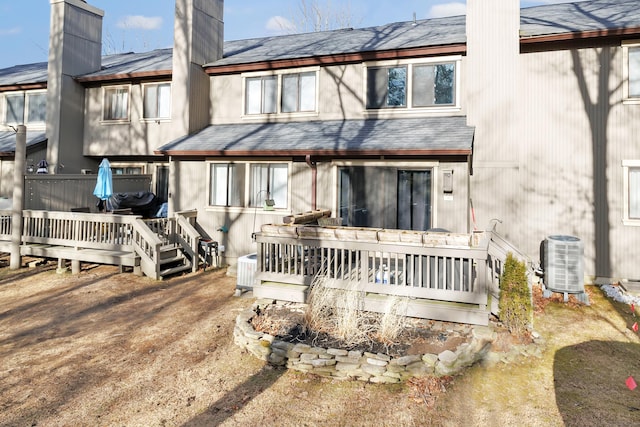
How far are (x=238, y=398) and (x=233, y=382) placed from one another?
0.42m

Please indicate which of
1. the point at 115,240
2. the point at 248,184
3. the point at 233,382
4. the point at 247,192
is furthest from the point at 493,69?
the point at 115,240

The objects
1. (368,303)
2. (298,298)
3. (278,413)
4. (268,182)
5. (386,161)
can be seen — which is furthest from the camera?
(268,182)

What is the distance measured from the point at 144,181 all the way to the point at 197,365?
38.0 ft

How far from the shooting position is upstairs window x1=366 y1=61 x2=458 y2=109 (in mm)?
11555

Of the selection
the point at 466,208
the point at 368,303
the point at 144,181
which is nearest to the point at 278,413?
the point at 368,303

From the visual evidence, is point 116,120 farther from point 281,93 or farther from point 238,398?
point 238,398

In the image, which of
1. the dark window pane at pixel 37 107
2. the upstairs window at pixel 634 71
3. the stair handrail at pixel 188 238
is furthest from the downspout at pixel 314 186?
the dark window pane at pixel 37 107

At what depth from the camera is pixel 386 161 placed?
35.7 feet

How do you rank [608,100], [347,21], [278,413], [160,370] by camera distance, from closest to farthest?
[278,413]
[160,370]
[608,100]
[347,21]

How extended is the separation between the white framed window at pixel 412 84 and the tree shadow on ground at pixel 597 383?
717cm

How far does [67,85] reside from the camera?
16.3m

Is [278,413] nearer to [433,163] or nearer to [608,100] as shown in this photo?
[433,163]

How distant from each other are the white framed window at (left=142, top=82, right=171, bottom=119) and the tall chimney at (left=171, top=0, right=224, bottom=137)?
1442 mm

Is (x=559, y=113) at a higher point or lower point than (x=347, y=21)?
lower
